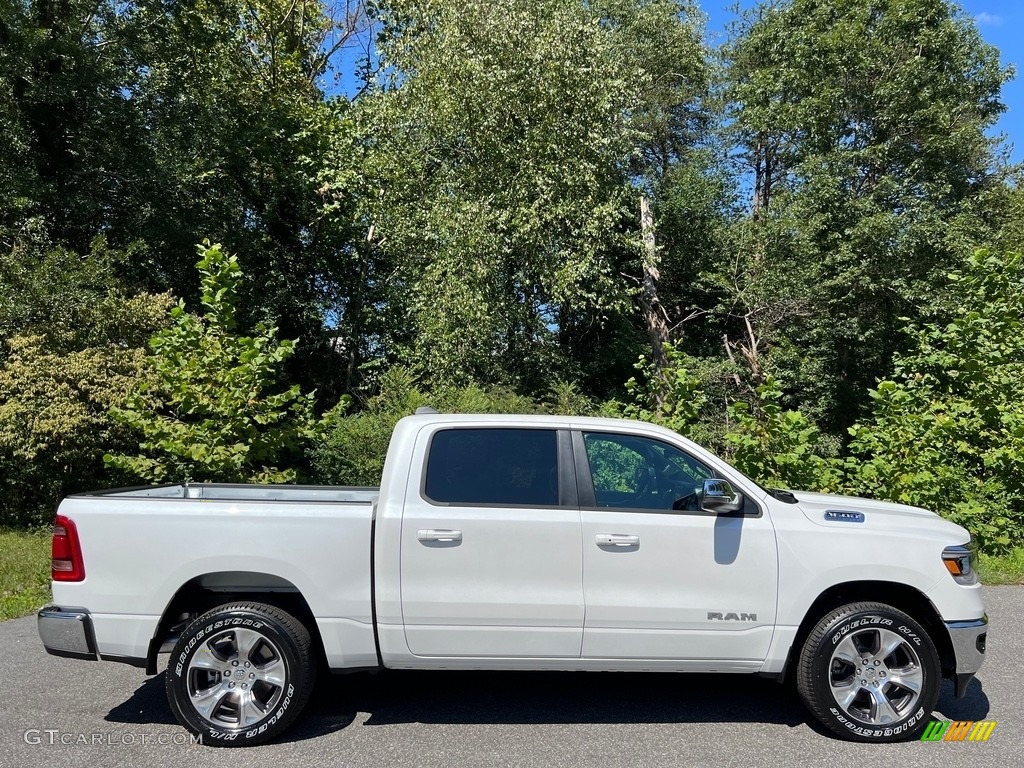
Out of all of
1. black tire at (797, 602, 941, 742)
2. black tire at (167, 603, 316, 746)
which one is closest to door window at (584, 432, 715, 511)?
black tire at (797, 602, 941, 742)

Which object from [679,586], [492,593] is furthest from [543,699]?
[679,586]

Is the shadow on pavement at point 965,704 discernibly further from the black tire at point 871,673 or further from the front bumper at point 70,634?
the front bumper at point 70,634

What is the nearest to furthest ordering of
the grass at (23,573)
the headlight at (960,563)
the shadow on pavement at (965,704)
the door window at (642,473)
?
1. the headlight at (960,563)
2. the door window at (642,473)
3. the shadow on pavement at (965,704)
4. the grass at (23,573)

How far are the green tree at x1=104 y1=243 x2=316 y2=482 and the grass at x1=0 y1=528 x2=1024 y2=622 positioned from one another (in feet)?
4.56

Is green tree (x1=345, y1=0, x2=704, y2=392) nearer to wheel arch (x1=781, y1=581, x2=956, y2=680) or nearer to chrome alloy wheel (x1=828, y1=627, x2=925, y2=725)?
wheel arch (x1=781, y1=581, x2=956, y2=680)

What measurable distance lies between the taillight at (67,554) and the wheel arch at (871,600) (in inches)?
161

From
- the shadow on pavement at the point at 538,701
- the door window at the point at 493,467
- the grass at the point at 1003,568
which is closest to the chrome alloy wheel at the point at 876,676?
the shadow on pavement at the point at 538,701

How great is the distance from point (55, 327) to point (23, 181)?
121 inches

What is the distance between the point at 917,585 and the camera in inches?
176

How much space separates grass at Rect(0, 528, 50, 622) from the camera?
285 inches

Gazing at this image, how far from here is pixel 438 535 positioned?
4359 millimetres

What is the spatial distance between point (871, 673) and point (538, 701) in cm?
200

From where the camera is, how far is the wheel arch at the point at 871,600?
4523 mm

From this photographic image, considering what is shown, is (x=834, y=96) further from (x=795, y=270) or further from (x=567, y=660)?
(x=567, y=660)
